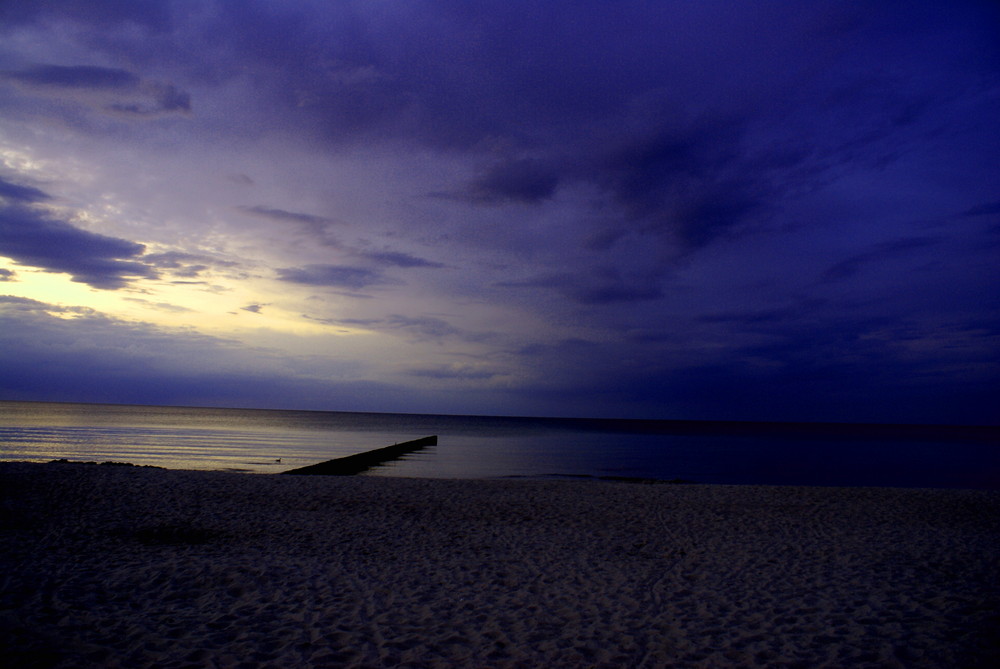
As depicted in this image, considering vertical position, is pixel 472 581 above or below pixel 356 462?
above

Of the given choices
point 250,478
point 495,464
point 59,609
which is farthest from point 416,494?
point 495,464

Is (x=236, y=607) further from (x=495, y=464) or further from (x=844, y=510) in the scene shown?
(x=495, y=464)

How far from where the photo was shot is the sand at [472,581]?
17.4 feet

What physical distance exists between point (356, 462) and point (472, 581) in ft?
69.4

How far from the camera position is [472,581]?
7.51m

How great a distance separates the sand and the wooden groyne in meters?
7.54

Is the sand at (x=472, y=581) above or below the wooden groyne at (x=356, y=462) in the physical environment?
above

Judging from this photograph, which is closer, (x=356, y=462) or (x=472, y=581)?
(x=472, y=581)

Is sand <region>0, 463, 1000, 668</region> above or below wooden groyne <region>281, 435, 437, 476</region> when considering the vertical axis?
above

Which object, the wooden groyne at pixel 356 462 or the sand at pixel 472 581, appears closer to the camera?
the sand at pixel 472 581

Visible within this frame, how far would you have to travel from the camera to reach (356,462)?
27219 mm

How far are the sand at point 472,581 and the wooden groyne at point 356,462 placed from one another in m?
7.54

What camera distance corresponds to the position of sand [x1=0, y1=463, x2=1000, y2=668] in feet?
17.4

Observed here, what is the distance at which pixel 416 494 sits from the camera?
14.5 meters
